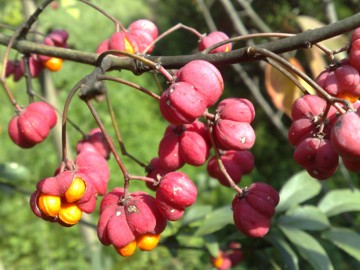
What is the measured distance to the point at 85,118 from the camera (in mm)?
4238

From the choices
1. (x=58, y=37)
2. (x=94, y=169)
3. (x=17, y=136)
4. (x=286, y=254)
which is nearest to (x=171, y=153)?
(x=94, y=169)

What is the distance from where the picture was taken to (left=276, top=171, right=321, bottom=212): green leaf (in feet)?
4.21

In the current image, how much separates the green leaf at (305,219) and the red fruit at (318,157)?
51 centimetres

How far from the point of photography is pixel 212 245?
1.26m

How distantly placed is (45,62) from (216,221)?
22.2 inches

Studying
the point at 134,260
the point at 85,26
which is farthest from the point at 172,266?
the point at 85,26

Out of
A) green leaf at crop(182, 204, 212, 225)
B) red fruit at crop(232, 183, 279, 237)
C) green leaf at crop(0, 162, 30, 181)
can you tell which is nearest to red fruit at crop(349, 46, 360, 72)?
red fruit at crop(232, 183, 279, 237)

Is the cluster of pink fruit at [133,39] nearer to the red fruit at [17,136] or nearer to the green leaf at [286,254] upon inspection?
the red fruit at [17,136]

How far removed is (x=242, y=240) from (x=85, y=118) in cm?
312

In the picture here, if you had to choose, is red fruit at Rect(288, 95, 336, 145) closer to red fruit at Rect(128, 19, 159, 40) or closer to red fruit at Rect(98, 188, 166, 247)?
red fruit at Rect(98, 188, 166, 247)

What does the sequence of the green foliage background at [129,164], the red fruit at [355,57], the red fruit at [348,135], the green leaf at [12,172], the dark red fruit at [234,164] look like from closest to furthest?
the red fruit at [348,135], the red fruit at [355,57], the dark red fruit at [234,164], the green leaf at [12,172], the green foliage background at [129,164]

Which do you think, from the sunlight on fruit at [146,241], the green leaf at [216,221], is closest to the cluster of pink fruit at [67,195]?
the sunlight on fruit at [146,241]

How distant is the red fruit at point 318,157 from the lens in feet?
2.19

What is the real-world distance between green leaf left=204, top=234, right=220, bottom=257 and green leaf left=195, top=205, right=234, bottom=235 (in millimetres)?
62
